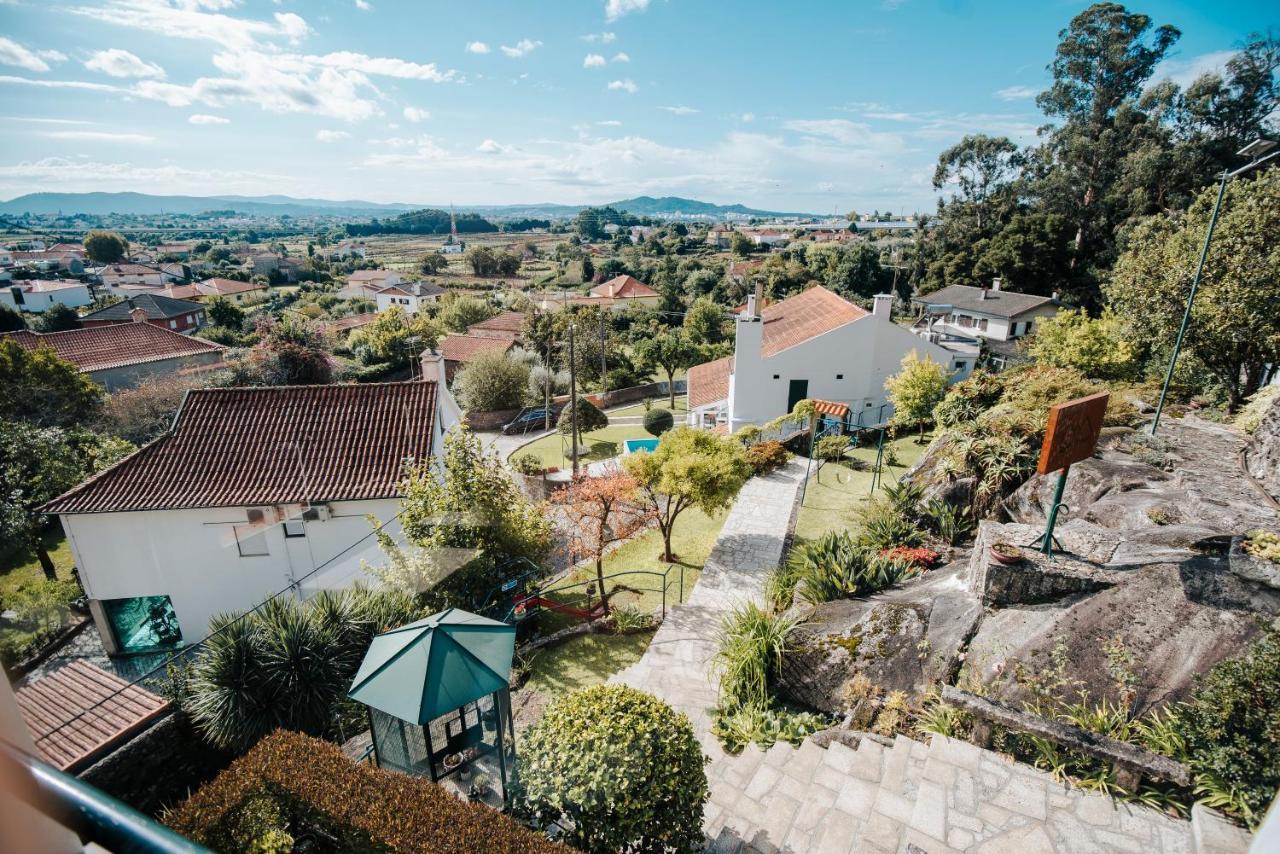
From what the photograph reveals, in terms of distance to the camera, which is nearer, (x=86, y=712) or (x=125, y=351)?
(x=86, y=712)

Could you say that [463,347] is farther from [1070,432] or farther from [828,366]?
[1070,432]

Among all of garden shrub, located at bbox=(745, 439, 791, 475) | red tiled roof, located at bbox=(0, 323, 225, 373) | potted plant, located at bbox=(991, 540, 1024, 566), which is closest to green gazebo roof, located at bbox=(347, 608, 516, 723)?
potted plant, located at bbox=(991, 540, 1024, 566)

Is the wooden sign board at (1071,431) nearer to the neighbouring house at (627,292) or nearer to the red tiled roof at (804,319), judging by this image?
the red tiled roof at (804,319)

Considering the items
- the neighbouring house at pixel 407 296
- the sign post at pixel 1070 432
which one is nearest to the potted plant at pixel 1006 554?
the sign post at pixel 1070 432

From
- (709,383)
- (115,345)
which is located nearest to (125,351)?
(115,345)

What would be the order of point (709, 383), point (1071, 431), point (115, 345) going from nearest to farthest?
point (1071, 431), point (709, 383), point (115, 345)

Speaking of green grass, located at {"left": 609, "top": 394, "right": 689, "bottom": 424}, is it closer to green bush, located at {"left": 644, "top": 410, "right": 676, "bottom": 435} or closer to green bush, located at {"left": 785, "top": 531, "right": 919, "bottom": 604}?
green bush, located at {"left": 644, "top": 410, "right": 676, "bottom": 435}
